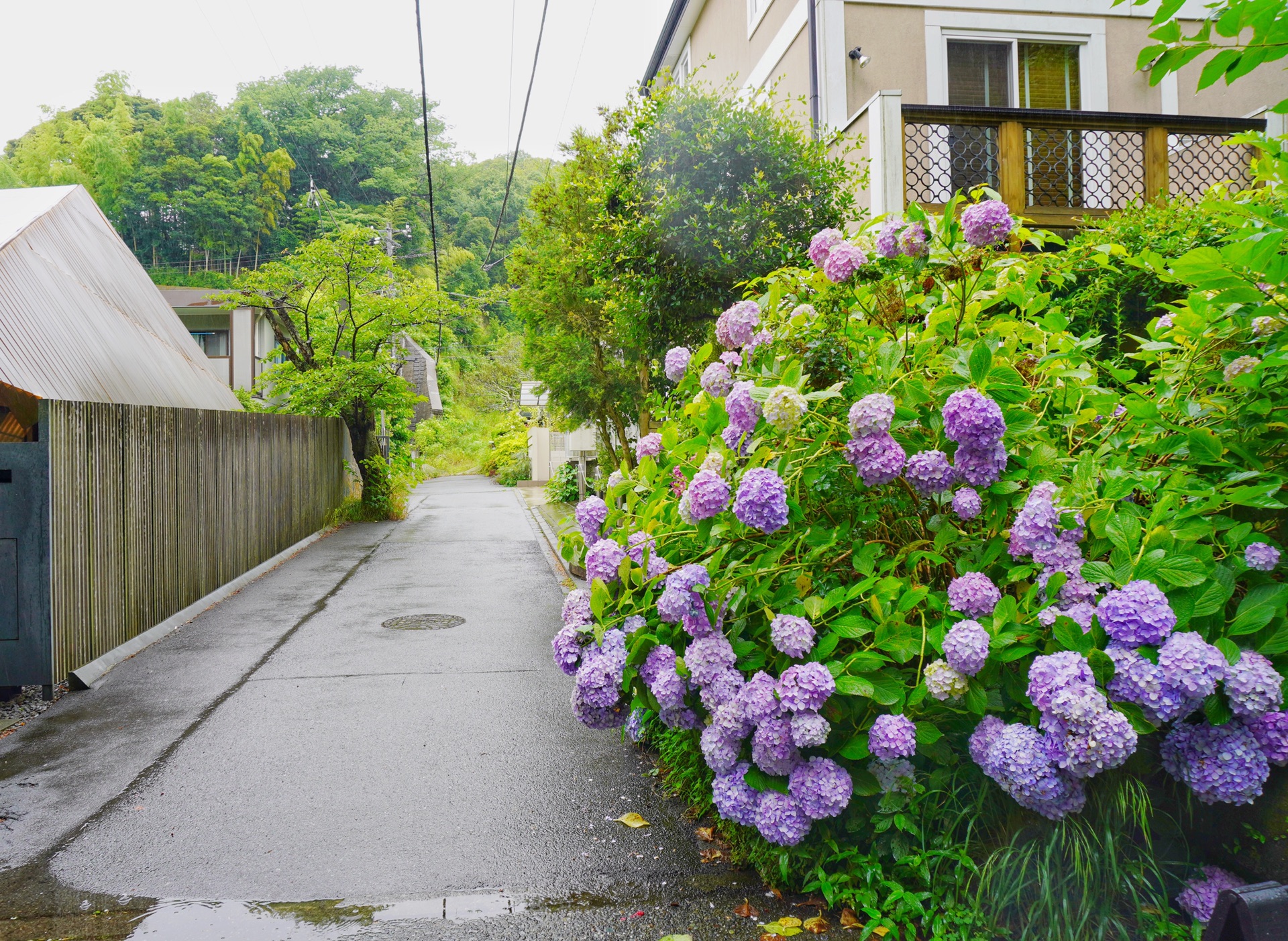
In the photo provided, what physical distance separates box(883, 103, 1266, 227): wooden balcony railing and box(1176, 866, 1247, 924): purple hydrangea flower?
641 cm

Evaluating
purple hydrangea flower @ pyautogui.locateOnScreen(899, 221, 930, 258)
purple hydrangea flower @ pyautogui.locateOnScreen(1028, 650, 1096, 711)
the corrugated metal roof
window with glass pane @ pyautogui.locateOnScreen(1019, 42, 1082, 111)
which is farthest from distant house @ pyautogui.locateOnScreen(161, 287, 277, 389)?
purple hydrangea flower @ pyautogui.locateOnScreen(1028, 650, 1096, 711)

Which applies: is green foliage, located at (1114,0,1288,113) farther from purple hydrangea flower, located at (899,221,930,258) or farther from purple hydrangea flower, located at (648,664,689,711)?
purple hydrangea flower, located at (648,664,689,711)

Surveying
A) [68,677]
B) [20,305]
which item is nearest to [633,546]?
[68,677]

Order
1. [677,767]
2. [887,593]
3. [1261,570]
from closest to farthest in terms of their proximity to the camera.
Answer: [1261,570] < [887,593] < [677,767]

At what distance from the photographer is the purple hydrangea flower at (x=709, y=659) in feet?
9.05

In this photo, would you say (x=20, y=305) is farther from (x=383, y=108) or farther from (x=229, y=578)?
(x=383, y=108)

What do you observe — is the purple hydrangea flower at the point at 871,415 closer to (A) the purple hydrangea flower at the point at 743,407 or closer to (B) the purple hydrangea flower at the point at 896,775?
(A) the purple hydrangea flower at the point at 743,407

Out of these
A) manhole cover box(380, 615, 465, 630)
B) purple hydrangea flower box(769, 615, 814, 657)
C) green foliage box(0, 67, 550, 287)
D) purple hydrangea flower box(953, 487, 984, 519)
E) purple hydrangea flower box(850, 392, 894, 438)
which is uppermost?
green foliage box(0, 67, 550, 287)

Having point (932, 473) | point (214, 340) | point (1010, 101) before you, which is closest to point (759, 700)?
point (932, 473)

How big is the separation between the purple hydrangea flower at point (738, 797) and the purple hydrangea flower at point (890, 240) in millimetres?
1985

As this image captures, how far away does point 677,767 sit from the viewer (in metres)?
3.96

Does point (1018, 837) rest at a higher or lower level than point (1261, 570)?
lower

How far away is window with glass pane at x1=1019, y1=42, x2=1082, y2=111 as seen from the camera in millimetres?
Result: 10234

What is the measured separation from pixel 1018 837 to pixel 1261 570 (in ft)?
3.77
